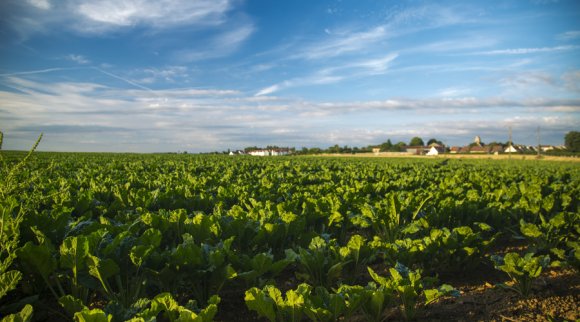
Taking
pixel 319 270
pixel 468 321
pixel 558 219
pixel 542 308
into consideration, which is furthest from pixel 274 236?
pixel 558 219

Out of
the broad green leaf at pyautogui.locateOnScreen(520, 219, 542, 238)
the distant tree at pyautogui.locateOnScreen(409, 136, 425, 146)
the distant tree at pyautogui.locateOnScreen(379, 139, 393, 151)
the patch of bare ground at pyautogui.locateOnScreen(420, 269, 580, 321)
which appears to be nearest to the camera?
the patch of bare ground at pyautogui.locateOnScreen(420, 269, 580, 321)

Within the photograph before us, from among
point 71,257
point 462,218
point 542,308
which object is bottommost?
point 542,308

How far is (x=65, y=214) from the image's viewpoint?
3496 millimetres

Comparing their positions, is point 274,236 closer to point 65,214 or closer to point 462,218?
point 65,214

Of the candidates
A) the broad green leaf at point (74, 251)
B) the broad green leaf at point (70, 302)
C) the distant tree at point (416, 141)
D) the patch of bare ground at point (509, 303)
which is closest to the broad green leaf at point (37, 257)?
the broad green leaf at point (74, 251)

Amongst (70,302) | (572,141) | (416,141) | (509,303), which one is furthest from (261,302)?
(416,141)

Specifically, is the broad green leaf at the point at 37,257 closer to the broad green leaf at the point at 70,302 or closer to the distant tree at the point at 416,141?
the broad green leaf at the point at 70,302

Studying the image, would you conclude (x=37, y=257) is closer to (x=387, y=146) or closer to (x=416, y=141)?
(x=387, y=146)

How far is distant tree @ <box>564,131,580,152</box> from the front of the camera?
3984 inches

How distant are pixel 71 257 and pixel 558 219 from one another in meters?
5.93

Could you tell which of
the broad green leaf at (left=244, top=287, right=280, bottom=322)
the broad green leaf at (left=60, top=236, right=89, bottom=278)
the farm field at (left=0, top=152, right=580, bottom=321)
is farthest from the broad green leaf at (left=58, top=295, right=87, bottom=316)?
the broad green leaf at (left=244, top=287, right=280, bottom=322)

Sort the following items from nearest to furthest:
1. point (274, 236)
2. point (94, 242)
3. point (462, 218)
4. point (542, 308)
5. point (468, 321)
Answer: point (94, 242)
point (468, 321)
point (542, 308)
point (274, 236)
point (462, 218)

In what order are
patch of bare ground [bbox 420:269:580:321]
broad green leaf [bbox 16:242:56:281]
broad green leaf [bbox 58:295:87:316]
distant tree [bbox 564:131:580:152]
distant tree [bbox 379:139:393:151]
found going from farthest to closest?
distant tree [bbox 379:139:393:151] < distant tree [bbox 564:131:580:152] < patch of bare ground [bbox 420:269:580:321] < broad green leaf [bbox 16:242:56:281] < broad green leaf [bbox 58:295:87:316]

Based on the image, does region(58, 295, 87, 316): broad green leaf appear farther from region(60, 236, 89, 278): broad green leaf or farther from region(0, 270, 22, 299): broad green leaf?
region(0, 270, 22, 299): broad green leaf
